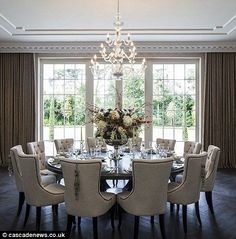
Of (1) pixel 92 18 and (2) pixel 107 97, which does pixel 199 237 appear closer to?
(1) pixel 92 18

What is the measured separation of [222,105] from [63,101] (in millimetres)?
4047

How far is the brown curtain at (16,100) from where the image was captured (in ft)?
23.1

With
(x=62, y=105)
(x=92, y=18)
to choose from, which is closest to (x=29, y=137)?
(x=62, y=105)

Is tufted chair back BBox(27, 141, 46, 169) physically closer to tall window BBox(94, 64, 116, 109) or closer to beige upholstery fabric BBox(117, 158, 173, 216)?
beige upholstery fabric BBox(117, 158, 173, 216)

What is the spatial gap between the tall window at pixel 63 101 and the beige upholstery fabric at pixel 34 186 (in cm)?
386

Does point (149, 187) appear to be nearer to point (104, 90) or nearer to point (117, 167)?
point (117, 167)

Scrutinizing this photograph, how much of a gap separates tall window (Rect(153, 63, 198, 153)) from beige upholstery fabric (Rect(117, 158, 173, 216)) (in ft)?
13.8

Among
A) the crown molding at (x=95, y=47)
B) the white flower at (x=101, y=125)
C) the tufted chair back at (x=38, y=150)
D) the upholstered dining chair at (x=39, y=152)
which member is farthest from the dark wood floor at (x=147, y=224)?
the crown molding at (x=95, y=47)

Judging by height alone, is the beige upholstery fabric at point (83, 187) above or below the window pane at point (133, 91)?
below

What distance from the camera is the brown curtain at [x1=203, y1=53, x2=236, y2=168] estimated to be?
6863 mm

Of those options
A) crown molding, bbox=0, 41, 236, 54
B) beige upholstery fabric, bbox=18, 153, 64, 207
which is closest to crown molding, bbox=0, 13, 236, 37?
crown molding, bbox=0, 41, 236, 54

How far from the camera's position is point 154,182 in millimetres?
2998

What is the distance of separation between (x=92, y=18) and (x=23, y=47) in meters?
2.62

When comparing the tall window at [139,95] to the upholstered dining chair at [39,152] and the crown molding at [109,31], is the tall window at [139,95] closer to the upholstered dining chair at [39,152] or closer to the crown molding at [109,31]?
the crown molding at [109,31]
